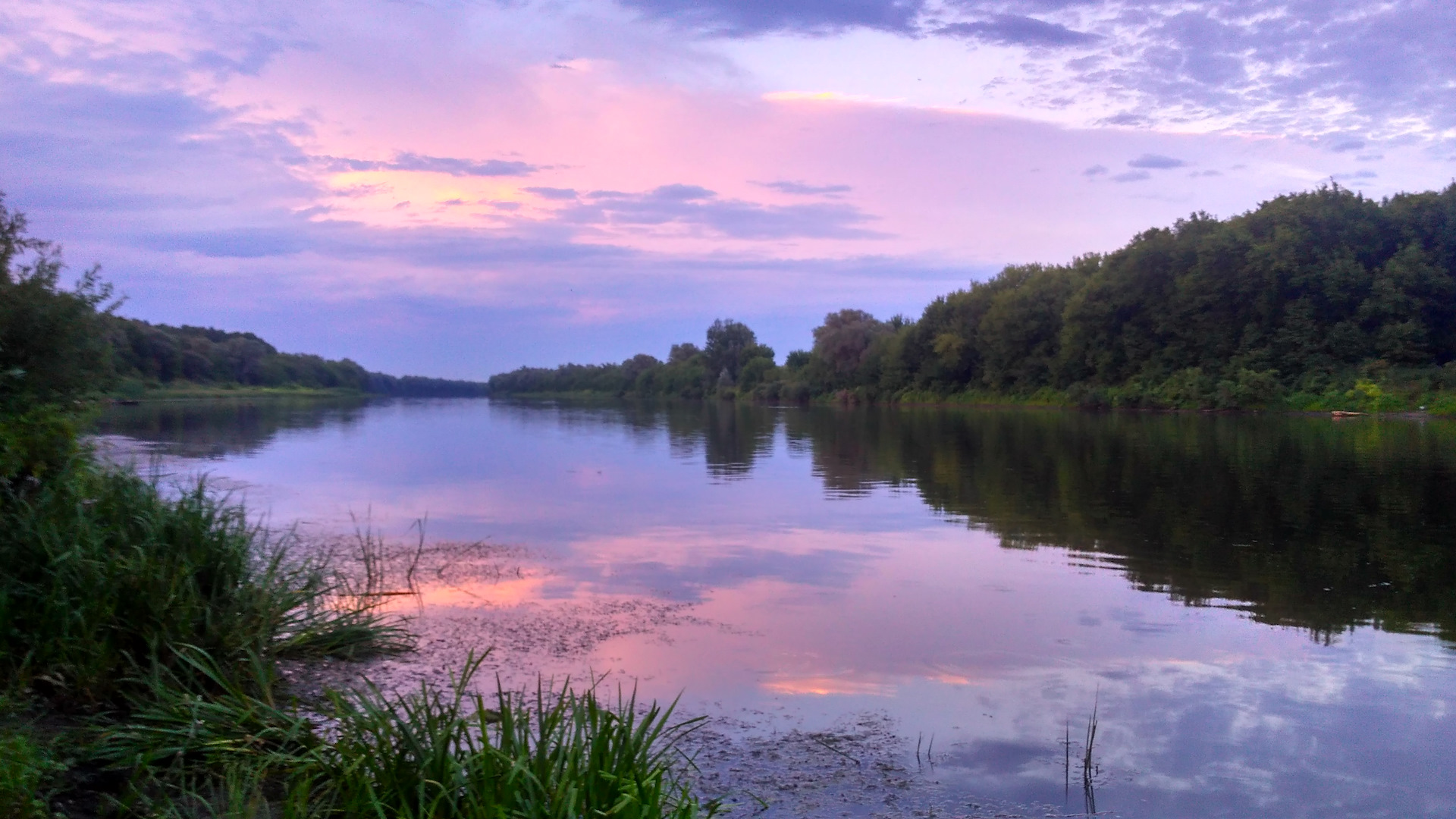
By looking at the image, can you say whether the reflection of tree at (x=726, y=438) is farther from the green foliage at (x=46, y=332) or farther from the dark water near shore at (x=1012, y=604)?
the green foliage at (x=46, y=332)

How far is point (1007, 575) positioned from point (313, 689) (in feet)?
24.1

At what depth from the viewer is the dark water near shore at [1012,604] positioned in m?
5.98

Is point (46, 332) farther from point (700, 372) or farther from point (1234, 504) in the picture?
point (700, 372)

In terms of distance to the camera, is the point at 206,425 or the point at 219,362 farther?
the point at 219,362

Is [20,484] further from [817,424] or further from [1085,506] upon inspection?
[817,424]

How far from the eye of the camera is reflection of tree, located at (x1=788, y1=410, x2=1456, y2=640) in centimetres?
1021

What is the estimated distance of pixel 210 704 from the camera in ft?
16.4

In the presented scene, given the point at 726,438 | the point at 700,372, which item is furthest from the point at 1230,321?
the point at 700,372

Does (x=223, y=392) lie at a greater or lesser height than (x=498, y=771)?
greater

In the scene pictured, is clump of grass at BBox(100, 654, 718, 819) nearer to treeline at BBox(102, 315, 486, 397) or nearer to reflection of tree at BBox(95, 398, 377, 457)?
reflection of tree at BBox(95, 398, 377, 457)

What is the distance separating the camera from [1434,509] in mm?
15211

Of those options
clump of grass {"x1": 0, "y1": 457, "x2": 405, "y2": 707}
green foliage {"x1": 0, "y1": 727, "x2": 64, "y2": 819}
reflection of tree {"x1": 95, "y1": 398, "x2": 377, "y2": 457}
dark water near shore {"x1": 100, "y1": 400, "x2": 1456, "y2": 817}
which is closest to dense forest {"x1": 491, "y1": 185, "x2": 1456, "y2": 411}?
dark water near shore {"x1": 100, "y1": 400, "x2": 1456, "y2": 817}

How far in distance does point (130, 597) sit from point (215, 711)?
143 cm

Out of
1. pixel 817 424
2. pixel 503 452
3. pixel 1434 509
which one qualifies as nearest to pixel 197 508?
pixel 1434 509
